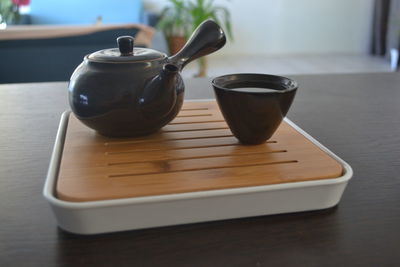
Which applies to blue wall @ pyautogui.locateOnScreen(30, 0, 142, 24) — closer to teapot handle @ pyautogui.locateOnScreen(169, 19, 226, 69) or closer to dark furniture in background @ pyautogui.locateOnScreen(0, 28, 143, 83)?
dark furniture in background @ pyautogui.locateOnScreen(0, 28, 143, 83)

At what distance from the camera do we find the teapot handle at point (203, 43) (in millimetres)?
531

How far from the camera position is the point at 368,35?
4039mm

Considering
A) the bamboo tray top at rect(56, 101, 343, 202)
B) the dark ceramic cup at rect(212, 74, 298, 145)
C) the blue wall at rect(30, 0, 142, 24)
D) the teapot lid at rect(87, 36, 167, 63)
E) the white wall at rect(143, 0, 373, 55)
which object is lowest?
the white wall at rect(143, 0, 373, 55)

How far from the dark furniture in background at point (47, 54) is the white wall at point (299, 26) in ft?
7.42

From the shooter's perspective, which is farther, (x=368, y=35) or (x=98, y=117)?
(x=368, y=35)

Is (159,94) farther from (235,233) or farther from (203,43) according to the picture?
(235,233)

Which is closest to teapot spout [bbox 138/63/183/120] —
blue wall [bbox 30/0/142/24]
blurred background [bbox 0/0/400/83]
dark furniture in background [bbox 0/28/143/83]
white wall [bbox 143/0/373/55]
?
dark furniture in background [bbox 0/28/143/83]

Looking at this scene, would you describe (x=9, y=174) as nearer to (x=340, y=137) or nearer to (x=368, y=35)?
(x=340, y=137)

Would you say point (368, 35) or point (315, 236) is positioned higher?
point (315, 236)

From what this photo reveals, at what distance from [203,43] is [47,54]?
1.39 m

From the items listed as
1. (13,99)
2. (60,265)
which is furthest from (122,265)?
(13,99)

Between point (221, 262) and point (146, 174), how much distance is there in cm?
12

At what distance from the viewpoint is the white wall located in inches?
153

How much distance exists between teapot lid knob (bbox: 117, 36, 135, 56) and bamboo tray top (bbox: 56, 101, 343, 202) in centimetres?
11
